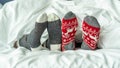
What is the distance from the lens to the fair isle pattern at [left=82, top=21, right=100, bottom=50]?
1.02 metres

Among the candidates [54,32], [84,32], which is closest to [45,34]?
[54,32]

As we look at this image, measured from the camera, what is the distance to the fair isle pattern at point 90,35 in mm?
1019

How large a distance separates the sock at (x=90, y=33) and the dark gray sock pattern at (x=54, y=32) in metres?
0.12

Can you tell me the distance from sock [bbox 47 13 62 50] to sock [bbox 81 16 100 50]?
116 millimetres

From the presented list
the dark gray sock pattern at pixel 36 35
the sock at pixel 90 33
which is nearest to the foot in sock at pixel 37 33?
the dark gray sock pattern at pixel 36 35

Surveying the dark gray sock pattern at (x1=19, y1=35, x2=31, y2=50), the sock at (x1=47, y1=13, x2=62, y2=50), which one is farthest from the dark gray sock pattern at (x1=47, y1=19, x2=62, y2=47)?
the dark gray sock pattern at (x1=19, y1=35, x2=31, y2=50)

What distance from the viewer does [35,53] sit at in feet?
3.24

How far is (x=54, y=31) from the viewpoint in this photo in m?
1.08

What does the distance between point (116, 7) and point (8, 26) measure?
0.60 metres

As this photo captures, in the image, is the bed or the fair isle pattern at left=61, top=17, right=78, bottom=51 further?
the fair isle pattern at left=61, top=17, right=78, bottom=51

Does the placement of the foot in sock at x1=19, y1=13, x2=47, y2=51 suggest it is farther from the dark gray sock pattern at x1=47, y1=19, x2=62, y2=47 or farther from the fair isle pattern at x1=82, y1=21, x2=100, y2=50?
the fair isle pattern at x1=82, y1=21, x2=100, y2=50

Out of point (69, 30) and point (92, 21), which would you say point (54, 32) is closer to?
point (69, 30)

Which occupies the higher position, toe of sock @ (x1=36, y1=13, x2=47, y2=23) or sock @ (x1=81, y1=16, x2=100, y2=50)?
toe of sock @ (x1=36, y1=13, x2=47, y2=23)

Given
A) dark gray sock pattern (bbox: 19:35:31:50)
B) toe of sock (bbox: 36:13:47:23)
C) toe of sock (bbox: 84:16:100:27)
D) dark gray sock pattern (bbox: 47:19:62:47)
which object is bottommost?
dark gray sock pattern (bbox: 19:35:31:50)
